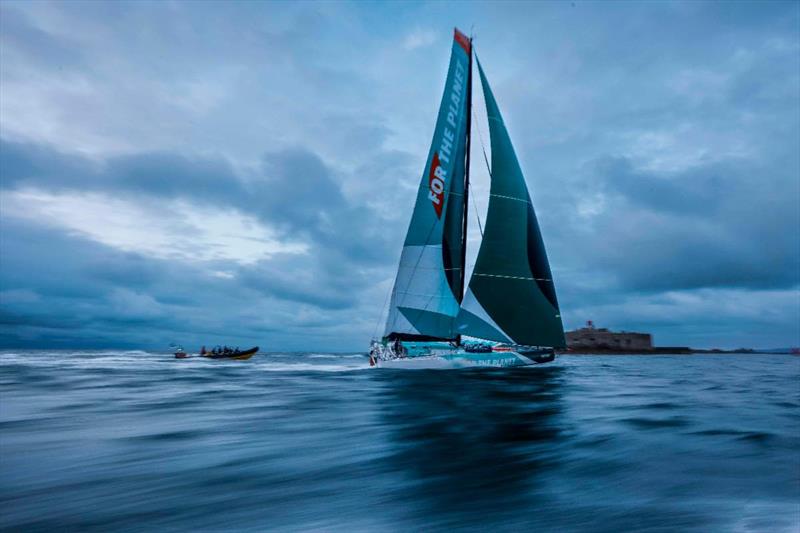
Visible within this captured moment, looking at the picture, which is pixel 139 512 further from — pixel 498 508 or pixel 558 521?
pixel 558 521

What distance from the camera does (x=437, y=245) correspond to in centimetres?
3069

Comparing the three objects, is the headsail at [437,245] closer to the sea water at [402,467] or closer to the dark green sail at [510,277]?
the dark green sail at [510,277]

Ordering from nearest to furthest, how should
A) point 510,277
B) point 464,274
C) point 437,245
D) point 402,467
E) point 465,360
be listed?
1. point 402,467
2. point 465,360
3. point 510,277
4. point 437,245
5. point 464,274

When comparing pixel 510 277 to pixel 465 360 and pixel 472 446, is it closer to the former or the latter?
pixel 465 360

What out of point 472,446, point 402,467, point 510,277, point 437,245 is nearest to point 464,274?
point 437,245

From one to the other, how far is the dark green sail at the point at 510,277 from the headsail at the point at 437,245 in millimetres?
1924

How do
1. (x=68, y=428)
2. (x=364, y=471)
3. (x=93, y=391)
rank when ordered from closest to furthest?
(x=364, y=471)
(x=68, y=428)
(x=93, y=391)

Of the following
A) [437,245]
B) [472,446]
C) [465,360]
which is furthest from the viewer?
[437,245]

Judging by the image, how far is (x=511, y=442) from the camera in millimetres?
9078

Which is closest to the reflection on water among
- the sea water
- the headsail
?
the sea water

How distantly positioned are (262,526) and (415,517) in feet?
5.08

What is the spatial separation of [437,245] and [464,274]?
8.43ft

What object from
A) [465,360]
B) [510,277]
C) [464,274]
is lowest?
[465,360]

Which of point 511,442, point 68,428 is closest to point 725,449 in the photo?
point 511,442
